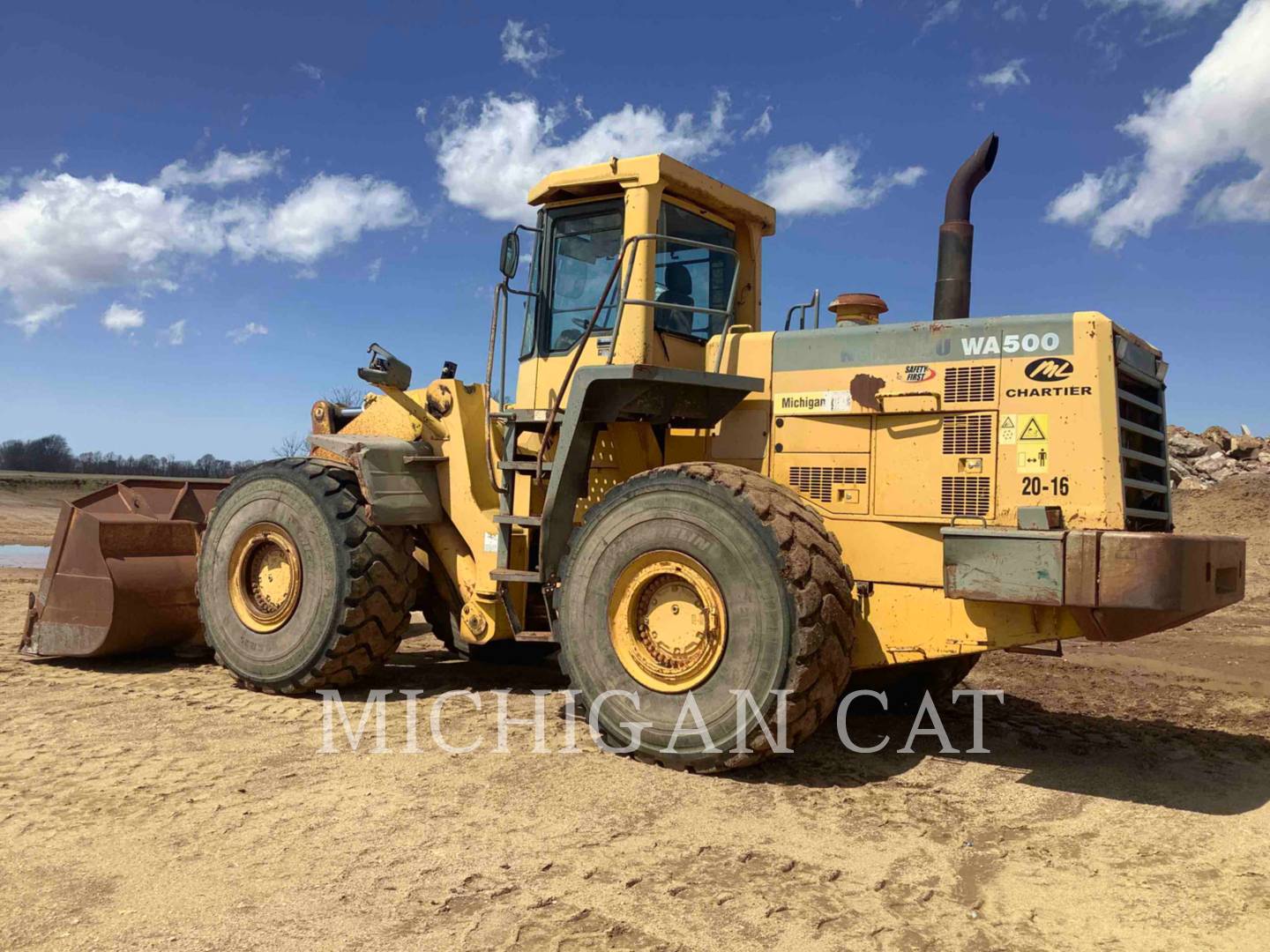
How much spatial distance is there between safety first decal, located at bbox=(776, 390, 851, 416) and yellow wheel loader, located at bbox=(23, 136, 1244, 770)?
0.01 metres

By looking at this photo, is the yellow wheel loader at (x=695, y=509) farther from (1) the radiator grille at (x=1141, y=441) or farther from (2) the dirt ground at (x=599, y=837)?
(2) the dirt ground at (x=599, y=837)

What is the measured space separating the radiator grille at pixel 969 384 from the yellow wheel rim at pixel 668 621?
59.0 inches

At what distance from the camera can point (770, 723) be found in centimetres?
470

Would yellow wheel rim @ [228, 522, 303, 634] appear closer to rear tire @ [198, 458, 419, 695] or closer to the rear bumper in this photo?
rear tire @ [198, 458, 419, 695]

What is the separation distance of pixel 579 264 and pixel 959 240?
2.26 m

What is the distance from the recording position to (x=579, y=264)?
6.41m

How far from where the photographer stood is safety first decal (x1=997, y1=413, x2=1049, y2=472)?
15.8 feet

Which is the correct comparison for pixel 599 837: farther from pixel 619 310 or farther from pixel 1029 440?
pixel 619 310

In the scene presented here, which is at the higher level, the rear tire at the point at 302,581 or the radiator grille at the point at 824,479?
the radiator grille at the point at 824,479

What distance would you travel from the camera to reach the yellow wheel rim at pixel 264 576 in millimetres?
6680

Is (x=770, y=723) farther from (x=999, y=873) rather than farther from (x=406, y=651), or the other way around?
(x=406, y=651)

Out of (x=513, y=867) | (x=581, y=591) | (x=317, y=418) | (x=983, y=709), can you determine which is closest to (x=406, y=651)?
(x=317, y=418)

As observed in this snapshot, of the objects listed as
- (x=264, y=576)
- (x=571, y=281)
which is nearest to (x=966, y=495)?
(x=571, y=281)

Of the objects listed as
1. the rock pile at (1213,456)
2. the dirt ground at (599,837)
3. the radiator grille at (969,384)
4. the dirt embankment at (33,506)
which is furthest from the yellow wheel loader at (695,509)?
the rock pile at (1213,456)
